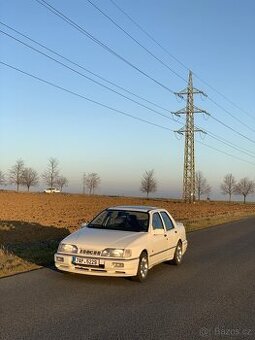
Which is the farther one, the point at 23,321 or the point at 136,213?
the point at 136,213

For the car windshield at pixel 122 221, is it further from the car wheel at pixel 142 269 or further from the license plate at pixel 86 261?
the license plate at pixel 86 261

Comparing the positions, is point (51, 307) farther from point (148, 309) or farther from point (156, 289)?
point (156, 289)

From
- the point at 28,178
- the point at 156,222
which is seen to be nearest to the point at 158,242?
the point at 156,222

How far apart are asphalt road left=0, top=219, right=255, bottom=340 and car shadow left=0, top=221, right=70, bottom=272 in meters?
1.64

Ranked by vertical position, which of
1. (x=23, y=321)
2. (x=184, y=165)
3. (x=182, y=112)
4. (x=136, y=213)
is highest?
(x=182, y=112)

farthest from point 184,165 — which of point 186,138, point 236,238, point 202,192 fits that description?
point 202,192

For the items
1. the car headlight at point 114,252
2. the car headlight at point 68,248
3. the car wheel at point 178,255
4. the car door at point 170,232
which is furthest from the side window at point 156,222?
the car headlight at point 68,248

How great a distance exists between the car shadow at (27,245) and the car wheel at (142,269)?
7.19 ft

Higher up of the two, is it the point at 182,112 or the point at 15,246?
the point at 182,112

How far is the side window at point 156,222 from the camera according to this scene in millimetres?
11989

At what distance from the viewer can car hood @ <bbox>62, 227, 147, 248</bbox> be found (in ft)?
33.9

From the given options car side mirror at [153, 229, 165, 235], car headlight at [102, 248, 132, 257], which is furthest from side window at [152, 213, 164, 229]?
car headlight at [102, 248, 132, 257]

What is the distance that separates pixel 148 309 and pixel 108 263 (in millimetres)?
2083

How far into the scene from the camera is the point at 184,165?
196 ft
